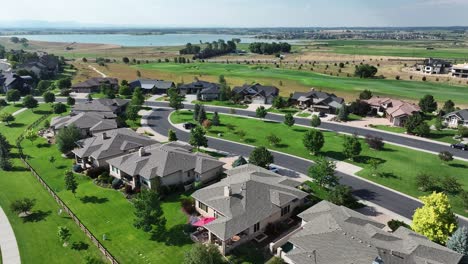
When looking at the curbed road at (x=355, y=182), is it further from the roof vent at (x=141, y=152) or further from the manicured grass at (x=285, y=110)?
the manicured grass at (x=285, y=110)

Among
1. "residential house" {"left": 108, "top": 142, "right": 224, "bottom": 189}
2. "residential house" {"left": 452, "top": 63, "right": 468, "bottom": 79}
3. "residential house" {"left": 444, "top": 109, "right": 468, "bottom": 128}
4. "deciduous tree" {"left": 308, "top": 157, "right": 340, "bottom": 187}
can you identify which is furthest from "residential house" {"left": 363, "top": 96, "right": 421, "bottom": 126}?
"residential house" {"left": 452, "top": 63, "right": 468, "bottom": 79}

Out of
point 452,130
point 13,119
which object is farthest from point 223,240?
point 13,119

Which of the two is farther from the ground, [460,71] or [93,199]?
[460,71]

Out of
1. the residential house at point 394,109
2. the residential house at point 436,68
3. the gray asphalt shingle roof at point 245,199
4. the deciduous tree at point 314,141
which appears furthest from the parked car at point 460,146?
the residential house at point 436,68

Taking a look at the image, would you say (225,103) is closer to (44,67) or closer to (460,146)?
(460,146)

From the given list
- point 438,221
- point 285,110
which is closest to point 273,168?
point 438,221

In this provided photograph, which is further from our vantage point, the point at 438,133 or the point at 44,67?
the point at 44,67
